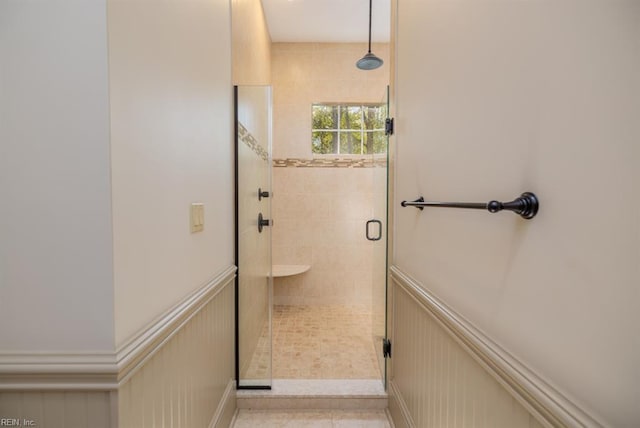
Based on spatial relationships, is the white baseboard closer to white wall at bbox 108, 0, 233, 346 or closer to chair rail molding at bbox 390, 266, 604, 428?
white wall at bbox 108, 0, 233, 346

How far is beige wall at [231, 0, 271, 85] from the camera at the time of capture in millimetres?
1874

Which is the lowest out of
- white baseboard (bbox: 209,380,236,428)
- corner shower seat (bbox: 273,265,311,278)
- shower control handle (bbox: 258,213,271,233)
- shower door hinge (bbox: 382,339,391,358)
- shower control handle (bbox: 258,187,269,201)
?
white baseboard (bbox: 209,380,236,428)

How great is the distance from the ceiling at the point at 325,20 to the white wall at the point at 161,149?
1717 mm

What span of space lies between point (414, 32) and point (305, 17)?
2036 mm

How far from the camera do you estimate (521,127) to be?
27.8 inches

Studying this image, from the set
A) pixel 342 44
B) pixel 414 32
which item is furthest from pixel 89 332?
pixel 342 44

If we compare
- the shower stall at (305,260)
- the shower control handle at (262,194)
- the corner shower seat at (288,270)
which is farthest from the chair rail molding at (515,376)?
the corner shower seat at (288,270)

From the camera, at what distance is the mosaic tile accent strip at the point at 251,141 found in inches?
73.7

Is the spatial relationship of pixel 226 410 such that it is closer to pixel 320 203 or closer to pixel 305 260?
pixel 305 260

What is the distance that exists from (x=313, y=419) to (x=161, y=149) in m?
1.69

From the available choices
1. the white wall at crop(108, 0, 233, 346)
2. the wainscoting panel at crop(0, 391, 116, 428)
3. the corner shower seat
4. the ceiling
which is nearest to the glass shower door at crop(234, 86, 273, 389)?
the white wall at crop(108, 0, 233, 346)

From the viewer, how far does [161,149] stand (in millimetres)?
947

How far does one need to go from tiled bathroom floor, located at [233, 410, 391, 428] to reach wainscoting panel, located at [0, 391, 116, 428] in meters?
1.24

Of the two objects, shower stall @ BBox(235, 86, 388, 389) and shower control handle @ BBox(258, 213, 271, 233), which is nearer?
shower stall @ BBox(235, 86, 388, 389)
